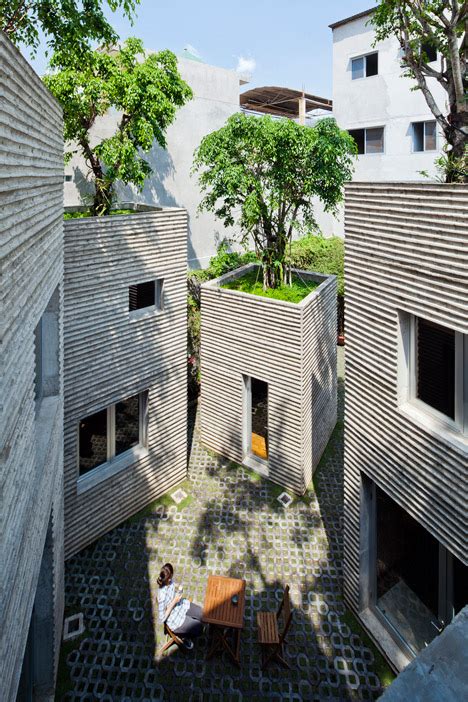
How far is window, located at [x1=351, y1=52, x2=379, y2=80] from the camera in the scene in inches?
765

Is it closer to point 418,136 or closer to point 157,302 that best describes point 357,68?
point 418,136

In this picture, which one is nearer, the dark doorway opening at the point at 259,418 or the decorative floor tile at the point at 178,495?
the decorative floor tile at the point at 178,495

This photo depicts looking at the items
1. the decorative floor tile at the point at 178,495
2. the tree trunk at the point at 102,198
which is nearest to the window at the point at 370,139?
the tree trunk at the point at 102,198

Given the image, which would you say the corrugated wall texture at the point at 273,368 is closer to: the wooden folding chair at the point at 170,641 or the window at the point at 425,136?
the wooden folding chair at the point at 170,641

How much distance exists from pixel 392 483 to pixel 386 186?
361 cm

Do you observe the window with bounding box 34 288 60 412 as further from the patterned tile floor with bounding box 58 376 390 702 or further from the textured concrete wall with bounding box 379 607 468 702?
the textured concrete wall with bounding box 379 607 468 702

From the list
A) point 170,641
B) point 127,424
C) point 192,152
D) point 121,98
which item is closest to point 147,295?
point 127,424

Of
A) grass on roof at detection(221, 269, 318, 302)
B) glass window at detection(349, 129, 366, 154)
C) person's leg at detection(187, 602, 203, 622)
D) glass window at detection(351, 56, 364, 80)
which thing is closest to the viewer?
person's leg at detection(187, 602, 203, 622)

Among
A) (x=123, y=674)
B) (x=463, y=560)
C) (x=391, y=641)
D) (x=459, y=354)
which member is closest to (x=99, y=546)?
(x=123, y=674)

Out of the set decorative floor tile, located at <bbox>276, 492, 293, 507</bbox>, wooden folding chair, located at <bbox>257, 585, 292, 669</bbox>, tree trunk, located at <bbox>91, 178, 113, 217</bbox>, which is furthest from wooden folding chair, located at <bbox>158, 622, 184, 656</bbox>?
tree trunk, located at <bbox>91, 178, 113, 217</bbox>

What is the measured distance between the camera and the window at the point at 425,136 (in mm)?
18562

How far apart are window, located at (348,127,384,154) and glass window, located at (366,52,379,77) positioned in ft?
6.92

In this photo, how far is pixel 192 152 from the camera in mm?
16062

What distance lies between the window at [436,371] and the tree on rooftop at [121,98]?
21.7 ft
